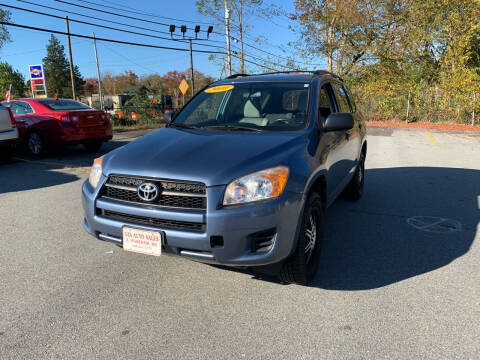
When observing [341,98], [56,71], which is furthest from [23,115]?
[56,71]

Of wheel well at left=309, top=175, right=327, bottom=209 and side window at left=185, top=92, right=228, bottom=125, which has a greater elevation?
side window at left=185, top=92, right=228, bottom=125

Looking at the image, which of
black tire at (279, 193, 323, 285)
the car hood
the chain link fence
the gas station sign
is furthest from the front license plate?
the gas station sign

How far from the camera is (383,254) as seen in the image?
366cm

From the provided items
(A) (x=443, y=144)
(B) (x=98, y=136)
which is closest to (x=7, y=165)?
(B) (x=98, y=136)

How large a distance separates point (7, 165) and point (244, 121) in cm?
748

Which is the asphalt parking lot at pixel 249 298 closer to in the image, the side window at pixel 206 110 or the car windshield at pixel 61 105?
the side window at pixel 206 110

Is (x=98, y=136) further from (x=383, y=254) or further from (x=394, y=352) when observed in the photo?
(x=394, y=352)

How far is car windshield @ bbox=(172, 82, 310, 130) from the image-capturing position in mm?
3564

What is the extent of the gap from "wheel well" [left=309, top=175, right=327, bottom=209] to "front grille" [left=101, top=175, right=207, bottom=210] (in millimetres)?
944

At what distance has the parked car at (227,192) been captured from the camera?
2.49m

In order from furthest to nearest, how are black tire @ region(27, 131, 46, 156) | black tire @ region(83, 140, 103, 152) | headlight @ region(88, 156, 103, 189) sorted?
black tire @ region(83, 140, 103, 152) → black tire @ region(27, 131, 46, 156) → headlight @ region(88, 156, 103, 189)

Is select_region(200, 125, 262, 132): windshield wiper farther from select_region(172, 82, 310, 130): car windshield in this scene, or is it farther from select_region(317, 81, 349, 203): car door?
select_region(317, 81, 349, 203): car door

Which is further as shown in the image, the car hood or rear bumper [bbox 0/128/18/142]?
rear bumper [bbox 0/128/18/142]

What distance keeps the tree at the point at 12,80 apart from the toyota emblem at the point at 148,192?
82099mm
